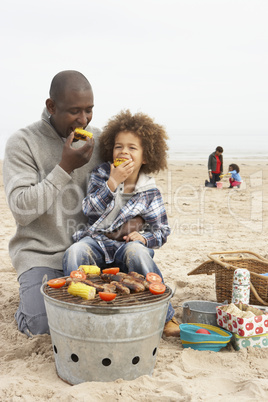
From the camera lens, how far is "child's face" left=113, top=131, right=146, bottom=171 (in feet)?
10.8

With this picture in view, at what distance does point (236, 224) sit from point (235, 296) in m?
4.23

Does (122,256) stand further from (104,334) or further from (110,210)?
(104,334)

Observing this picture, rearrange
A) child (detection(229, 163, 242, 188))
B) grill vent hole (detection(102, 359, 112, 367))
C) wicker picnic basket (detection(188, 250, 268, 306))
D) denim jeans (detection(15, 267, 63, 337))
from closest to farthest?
grill vent hole (detection(102, 359, 112, 367)), denim jeans (detection(15, 267, 63, 337)), wicker picnic basket (detection(188, 250, 268, 306)), child (detection(229, 163, 242, 188))

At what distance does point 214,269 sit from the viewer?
361cm

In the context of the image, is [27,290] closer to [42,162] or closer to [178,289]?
[42,162]

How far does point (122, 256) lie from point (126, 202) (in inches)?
19.3

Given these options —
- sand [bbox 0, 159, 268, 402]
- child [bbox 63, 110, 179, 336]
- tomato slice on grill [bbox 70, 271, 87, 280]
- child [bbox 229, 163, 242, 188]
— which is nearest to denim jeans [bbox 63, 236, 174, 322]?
child [bbox 63, 110, 179, 336]

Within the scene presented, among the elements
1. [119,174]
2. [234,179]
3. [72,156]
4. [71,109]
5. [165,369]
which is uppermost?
[71,109]

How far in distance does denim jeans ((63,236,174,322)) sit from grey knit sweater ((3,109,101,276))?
0.30 m

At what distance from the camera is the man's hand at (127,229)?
10.5 ft

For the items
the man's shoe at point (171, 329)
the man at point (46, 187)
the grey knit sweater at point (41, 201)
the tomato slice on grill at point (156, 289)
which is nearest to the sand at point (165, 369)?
the man's shoe at point (171, 329)

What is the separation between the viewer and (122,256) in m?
3.06

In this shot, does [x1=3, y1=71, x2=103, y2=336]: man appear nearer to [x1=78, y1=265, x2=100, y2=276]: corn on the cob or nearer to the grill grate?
[x1=78, y1=265, x2=100, y2=276]: corn on the cob

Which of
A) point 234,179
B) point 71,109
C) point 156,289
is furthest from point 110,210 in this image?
point 234,179
